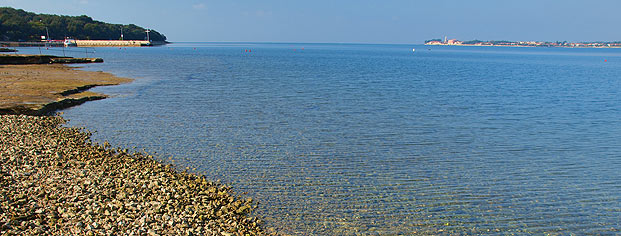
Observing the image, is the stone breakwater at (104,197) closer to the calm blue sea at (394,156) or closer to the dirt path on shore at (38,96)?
the calm blue sea at (394,156)

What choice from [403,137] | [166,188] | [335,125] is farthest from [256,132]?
[166,188]

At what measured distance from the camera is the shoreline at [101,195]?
36.3ft

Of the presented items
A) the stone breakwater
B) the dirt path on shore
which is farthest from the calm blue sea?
the dirt path on shore

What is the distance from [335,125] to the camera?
27.9 meters

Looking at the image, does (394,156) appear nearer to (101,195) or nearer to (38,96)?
(101,195)

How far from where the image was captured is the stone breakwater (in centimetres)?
1102

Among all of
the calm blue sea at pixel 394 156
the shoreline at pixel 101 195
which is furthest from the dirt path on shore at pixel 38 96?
the shoreline at pixel 101 195

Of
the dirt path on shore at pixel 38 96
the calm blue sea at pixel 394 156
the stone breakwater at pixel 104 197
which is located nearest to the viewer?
the stone breakwater at pixel 104 197

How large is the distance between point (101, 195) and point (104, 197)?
0.68ft

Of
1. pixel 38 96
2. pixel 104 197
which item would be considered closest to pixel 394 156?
pixel 104 197

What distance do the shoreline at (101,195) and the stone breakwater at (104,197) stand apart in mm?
22

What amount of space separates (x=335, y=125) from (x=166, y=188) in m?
15.6

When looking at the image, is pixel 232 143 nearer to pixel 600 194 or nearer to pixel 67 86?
pixel 600 194

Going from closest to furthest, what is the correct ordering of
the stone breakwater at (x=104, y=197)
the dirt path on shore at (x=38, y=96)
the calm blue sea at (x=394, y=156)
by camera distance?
the stone breakwater at (x=104, y=197), the calm blue sea at (x=394, y=156), the dirt path on shore at (x=38, y=96)
